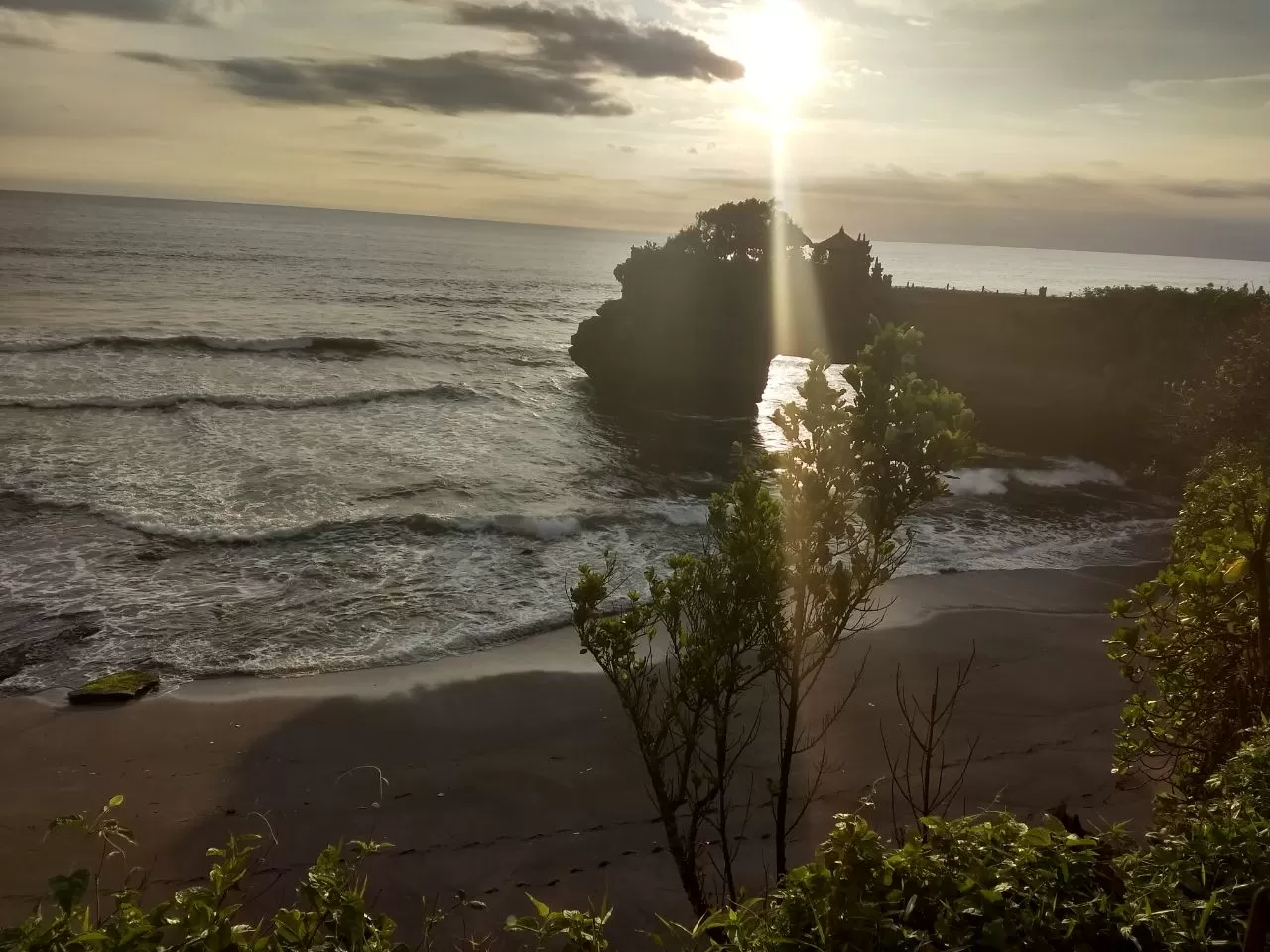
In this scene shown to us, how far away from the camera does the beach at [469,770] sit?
34.0 feet

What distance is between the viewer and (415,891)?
10141 millimetres

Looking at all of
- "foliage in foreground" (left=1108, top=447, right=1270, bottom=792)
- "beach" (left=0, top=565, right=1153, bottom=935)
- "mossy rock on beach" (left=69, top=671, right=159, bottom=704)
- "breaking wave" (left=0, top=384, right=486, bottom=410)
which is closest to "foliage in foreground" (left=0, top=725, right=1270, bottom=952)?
"foliage in foreground" (left=1108, top=447, right=1270, bottom=792)

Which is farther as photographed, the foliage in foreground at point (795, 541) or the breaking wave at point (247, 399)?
the breaking wave at point (247, 399)

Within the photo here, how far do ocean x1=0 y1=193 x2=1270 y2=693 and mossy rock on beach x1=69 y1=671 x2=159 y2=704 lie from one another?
606mm

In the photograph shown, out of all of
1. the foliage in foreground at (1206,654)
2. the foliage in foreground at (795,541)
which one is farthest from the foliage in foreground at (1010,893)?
the foliage in foreground at (795,541)

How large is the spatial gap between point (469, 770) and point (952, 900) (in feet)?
34.6

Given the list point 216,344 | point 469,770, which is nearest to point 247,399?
point 216,344

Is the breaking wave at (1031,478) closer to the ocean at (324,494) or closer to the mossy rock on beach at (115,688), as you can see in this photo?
the ocean at (324,494)

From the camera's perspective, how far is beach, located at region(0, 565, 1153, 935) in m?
10.4

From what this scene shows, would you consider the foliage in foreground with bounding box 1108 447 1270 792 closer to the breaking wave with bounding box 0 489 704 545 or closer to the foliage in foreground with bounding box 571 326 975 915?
the foliage in foreground with bounding box 571 326 975 915

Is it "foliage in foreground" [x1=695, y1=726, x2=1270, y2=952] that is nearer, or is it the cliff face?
"foliage in foreground" [x1=695, y1=726, x2=1270, y2=952]

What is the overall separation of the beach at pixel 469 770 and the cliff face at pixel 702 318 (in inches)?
1242

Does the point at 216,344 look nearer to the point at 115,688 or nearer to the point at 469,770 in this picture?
the point at 115,688

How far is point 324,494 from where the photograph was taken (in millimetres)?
25328
